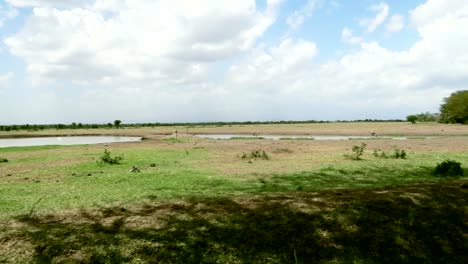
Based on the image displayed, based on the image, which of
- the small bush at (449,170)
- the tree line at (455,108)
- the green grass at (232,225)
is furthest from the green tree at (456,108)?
the green grass at (232,225)

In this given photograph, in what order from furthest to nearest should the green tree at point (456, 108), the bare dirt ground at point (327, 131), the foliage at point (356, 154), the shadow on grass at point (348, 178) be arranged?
the bare dirt ground at point (327, 131)
the foliage at point (356, 154)
the green tree at point (456, 108)
the shadow on grass at point (348, 178)

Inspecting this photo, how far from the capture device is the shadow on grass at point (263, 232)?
7441 mm

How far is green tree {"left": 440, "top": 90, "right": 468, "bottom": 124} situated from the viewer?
632 inches

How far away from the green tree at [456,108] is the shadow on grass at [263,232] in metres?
7.13

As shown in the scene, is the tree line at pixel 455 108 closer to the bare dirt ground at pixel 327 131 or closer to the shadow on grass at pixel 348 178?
the shadow on grass at pixel 348 178

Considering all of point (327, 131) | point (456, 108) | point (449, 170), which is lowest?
point (327, 131)

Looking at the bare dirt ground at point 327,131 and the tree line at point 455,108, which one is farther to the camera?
the bare dirt ground at point 327,131

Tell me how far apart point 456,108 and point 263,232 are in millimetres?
13254

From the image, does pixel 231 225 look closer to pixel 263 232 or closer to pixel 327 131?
pixel 263 232

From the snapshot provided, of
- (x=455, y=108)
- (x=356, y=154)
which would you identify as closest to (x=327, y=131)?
(x=356, y=154)

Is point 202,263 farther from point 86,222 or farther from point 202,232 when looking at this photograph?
point 86,222

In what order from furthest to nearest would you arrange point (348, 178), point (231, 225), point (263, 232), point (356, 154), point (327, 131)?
point (327, 131) → point (356, 154) → point (348, 178) → point (231, 225) → point (263, 232)

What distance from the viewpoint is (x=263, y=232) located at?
27.4ft

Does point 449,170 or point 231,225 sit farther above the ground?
point 449,170
